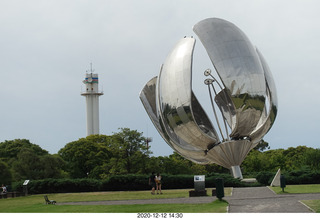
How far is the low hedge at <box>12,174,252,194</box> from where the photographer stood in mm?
26938

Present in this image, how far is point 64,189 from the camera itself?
1166 inches

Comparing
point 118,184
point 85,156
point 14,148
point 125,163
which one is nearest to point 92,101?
point 14,148

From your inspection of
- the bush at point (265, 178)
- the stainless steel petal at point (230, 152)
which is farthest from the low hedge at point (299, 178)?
the stainless steel petal at point (230, 152)

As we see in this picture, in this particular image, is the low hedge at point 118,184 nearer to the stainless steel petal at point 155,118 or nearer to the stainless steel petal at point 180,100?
the stainless steel petal at point 155,118

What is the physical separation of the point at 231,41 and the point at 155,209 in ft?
31.5

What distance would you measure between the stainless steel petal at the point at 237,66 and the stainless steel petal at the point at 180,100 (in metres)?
0.95

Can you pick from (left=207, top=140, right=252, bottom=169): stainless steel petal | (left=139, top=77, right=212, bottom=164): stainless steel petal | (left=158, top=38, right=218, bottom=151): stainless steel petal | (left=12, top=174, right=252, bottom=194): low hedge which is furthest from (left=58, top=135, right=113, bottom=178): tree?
(left=158, top=38, right=218, bottom=151): stainless steel petal

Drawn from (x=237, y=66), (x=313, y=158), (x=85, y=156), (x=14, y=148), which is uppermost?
(x=237, y=66)

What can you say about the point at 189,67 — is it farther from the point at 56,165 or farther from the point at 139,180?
the point at 56,165

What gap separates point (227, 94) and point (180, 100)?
7.97ft

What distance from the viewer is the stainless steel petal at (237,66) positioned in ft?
68.9

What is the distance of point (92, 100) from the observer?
285 feet

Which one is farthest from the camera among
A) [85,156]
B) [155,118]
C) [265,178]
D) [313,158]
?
[85,156]

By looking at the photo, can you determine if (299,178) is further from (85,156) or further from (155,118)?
(85,156)
